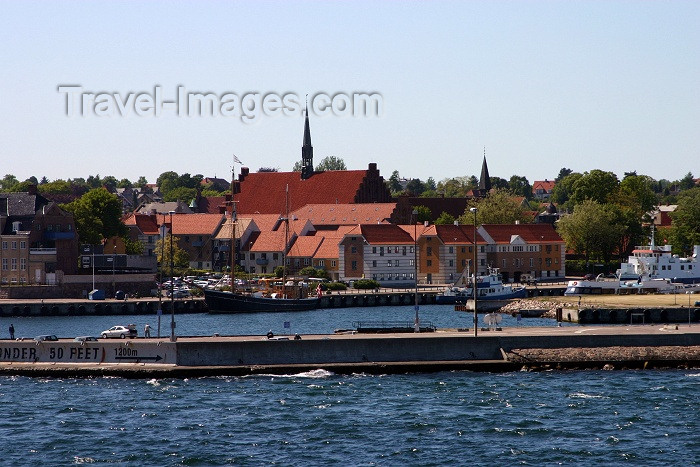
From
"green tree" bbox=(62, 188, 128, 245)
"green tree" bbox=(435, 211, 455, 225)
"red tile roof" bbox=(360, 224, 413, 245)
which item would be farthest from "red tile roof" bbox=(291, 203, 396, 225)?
"green tree" bbox=(62, 188, 128, 245)

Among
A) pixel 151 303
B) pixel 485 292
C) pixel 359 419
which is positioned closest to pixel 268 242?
pixel 151 303

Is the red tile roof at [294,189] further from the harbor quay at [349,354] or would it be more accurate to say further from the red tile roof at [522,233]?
the harbor quay at [349,354]

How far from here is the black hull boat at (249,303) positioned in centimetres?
11912

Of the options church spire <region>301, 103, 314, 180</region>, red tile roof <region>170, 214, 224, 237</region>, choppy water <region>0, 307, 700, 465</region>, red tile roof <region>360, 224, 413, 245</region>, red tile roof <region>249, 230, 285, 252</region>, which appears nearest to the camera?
choppy water <region>0, 307, 700, 465</region>

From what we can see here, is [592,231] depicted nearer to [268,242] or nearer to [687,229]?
[687,229]

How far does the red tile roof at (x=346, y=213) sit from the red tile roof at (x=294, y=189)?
1150 centimetres

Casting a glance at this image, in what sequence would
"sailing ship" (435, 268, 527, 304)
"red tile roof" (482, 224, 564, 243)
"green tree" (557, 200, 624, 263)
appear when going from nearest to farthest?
"sailing ship" (435, 268, 527, 304), "red tile roof" (482, 224, 564, 243), "green tree" (557, 200, 624, 263)

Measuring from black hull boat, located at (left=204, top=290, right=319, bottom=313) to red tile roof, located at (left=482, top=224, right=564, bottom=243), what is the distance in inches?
1384

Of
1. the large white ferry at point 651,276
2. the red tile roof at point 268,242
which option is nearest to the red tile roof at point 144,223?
the red tile roof at point 268,242

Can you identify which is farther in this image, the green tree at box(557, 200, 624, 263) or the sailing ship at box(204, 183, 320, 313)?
the green tree at box(557, 200, 624, 263)

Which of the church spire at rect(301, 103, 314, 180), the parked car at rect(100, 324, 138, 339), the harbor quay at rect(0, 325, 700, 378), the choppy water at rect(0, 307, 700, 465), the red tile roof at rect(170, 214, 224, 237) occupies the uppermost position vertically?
the church spire at rect(301, 103, 314, 180)

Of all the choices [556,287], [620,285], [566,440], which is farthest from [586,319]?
[566,440]

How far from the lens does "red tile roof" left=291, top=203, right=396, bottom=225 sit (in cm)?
16538

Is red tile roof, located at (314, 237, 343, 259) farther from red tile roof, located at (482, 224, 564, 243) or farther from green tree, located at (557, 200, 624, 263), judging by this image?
green tree, located at (557, 200, 624, 263)
